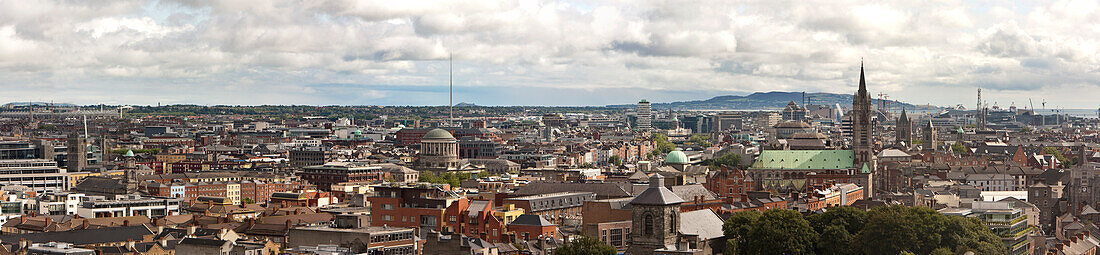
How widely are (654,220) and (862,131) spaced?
100 meters

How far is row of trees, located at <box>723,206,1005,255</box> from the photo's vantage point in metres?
78.6

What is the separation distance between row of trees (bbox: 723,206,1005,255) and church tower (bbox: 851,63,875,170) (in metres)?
78.0

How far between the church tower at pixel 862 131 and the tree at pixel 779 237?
8075 centimetres

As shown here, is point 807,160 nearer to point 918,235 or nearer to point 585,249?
point 918,235

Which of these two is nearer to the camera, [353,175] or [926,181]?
[926,181]

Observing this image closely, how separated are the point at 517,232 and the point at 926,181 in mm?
81805

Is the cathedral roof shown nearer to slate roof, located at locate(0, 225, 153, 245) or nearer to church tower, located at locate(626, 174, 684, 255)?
church tower, located at locate(626, 174, 684, 255)

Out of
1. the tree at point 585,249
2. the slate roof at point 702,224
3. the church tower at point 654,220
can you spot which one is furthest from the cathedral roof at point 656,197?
the slate roof at point 702,224

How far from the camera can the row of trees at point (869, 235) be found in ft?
258

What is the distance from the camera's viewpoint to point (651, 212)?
6875 cm

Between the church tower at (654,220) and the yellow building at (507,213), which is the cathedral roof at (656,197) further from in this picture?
the yellow building at (507,213)

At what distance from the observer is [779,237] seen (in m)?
78.8

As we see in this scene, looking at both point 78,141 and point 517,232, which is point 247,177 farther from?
point 517,232

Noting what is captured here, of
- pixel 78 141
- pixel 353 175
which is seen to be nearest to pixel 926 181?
pixel 353 175
